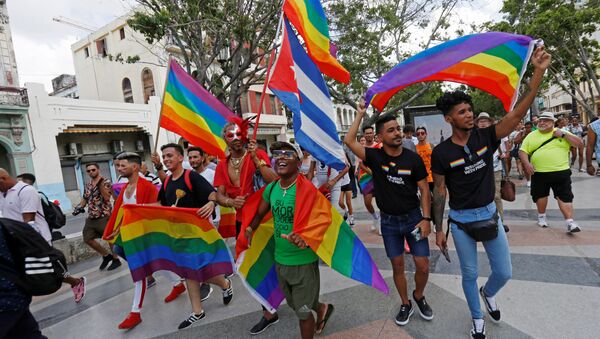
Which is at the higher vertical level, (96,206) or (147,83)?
(147,83)

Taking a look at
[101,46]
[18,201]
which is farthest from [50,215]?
[101,46]

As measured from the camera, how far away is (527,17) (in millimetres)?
14461

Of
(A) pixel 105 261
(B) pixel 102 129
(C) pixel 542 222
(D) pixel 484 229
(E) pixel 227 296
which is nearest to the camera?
(D) pixel 484 229

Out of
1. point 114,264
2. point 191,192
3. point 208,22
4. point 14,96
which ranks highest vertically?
point 208,22

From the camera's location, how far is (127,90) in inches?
861

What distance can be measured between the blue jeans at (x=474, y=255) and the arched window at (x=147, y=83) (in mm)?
21331

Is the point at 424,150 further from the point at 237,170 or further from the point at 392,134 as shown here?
the point at 237,170

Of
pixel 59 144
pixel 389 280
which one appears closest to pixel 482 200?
pixel 389 280

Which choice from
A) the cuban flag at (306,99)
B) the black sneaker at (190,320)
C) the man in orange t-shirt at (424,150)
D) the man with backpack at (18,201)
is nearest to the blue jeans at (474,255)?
the cuban flag at (306,99)

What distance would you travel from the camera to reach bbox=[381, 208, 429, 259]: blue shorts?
284cm

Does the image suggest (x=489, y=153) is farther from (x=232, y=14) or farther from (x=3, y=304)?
(x=232, y=14)

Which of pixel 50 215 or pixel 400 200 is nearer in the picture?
pixel 400 200

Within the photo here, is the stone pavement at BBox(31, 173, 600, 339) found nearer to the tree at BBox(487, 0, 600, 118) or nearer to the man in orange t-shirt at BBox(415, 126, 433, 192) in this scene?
the man in orange t-shirt at BBox(415, 126, 433, 192)

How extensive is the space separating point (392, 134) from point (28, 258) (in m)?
2.76
